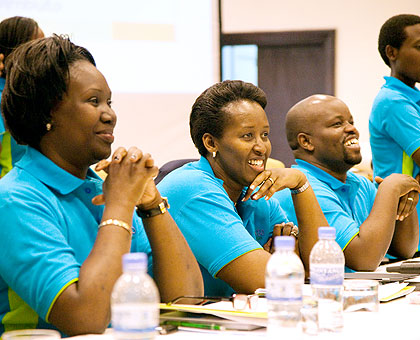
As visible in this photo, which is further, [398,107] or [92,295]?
[398,107]

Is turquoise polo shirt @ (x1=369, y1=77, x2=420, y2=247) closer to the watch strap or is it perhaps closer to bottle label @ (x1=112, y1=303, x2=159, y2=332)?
the watch strap

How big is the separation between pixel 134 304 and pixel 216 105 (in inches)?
50.7

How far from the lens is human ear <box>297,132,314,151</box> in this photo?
9.70 feet

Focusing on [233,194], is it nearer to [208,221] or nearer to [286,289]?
[208,221]

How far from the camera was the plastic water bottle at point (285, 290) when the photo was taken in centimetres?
140

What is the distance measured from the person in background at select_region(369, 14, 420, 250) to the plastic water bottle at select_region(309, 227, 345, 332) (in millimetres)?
1632

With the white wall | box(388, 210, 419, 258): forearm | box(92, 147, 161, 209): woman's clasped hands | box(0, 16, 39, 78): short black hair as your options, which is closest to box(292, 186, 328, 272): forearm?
box(388, 210, 419, 258): forearm

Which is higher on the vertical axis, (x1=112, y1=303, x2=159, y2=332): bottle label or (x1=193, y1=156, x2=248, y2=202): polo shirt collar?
(x1=193, y1=156, x2=248, y2=202): polo shirt collar

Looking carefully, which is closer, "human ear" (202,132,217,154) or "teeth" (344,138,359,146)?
"human ear" (202,132,217,154)

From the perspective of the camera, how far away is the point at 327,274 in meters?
1.54

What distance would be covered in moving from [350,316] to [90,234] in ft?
2.27

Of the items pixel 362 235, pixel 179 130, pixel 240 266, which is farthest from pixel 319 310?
pixel 179 130

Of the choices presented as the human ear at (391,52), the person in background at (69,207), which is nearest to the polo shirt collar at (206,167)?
the person in background at (69,207)

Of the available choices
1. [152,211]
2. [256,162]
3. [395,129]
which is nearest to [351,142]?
[395,129]
